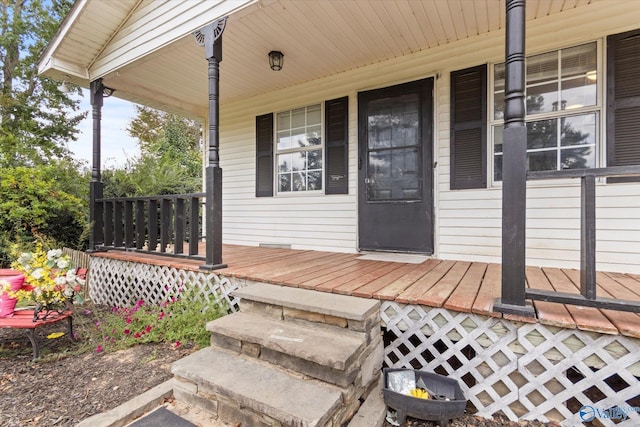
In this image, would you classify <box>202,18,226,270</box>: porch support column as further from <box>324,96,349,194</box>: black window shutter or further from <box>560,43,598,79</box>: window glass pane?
<box>560,43,598,79</box>: window glass pane

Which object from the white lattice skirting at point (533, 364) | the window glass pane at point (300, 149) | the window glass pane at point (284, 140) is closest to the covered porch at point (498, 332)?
the white lattice skirting at point (533, 364)

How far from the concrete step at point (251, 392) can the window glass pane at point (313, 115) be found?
11.0ft

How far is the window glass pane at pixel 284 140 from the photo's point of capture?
4613 mm

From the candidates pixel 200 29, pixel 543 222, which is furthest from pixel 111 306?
pixel 543 222

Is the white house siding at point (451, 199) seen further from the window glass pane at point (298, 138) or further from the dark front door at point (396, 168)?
the window glass pane at point (298, 138)

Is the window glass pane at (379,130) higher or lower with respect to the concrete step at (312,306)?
higher

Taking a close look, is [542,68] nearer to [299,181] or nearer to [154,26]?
[299,181]

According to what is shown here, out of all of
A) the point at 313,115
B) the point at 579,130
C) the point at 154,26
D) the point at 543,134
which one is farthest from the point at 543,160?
the point at 154,26

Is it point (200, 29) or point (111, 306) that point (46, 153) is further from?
point (200, 29)

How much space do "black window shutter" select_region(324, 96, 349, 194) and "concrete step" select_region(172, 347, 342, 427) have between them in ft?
8.77

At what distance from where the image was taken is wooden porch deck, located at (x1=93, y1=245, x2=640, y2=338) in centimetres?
162

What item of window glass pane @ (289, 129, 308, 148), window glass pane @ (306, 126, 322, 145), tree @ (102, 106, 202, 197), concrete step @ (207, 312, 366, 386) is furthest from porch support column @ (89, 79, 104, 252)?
concrete step @ (207, 312, 366, 386)

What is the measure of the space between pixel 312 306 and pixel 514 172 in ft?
4.67

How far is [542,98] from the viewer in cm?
292
